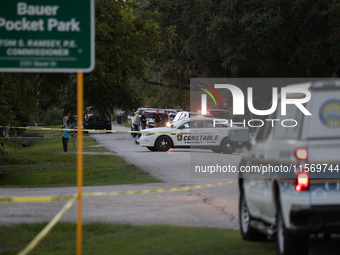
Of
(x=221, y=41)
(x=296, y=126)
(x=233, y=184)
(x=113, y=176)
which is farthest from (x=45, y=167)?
(x=296, y=126)

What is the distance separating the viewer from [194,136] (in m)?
27.4

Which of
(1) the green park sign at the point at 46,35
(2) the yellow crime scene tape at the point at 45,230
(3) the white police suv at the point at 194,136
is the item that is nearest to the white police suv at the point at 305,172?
(2) the yellow crime scene tape at the point at 45,230

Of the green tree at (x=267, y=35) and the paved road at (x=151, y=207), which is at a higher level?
the green tree at (x=267, y=35)

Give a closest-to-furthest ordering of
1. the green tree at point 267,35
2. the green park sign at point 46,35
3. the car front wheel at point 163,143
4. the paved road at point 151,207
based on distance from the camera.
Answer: the green park sign at point 46,35
the paved road at point 151,207
the car front wheel at point 163,143
the green tree at point 267,35

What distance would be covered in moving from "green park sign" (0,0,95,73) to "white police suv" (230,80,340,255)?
2535 mm

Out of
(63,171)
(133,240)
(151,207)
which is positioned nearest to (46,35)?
(133,240)

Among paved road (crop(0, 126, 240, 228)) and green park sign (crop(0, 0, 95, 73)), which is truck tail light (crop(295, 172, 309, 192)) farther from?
paved road (crop(0, 126, 240, 228))

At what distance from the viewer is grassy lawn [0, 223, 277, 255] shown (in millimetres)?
7695

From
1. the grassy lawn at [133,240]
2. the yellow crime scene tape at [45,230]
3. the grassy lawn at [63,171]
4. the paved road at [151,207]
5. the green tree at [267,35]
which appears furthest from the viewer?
the green tree at [267,35]

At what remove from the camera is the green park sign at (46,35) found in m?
7.49

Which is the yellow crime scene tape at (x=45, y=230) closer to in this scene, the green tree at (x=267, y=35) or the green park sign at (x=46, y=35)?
the green park sign at (x=46, y=35)

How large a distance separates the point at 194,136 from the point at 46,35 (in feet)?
66.1

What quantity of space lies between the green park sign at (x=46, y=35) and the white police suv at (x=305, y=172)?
99.8 inches

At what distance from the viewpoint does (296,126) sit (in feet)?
21.3
